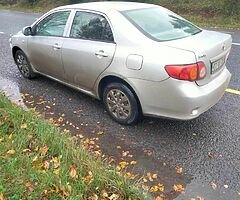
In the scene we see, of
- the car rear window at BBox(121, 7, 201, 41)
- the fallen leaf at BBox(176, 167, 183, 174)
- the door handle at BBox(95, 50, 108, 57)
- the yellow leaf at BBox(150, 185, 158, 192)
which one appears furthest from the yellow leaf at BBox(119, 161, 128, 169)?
the car rear window at BBox(121, 7, 201, 41)

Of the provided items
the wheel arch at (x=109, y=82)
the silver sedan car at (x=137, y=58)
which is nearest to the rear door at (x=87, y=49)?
the silver sedan car at (x=137, y=58)

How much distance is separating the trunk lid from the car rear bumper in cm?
13

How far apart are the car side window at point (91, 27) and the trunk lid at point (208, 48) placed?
0.92 metres

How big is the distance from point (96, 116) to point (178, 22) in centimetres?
185

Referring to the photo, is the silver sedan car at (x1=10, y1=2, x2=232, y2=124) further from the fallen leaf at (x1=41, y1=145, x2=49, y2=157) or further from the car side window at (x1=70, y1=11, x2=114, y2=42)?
the fallen leaf at (x1=41, y1=145, x2=49, y2=157)

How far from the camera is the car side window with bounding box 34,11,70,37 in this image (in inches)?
198

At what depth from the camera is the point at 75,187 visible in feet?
9.57

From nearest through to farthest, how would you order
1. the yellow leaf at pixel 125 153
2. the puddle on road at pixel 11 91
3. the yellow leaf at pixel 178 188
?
the yellow leaf at pixel 178 188, the yellow leaf at pixel 125 153, the puddle on road at pixel 11 91

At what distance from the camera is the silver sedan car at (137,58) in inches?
146

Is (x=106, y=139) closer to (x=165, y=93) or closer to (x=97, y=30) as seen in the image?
(x=165, y=93)

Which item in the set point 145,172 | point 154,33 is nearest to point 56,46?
point 154,33

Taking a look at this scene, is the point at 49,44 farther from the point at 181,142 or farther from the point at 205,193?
the point at 205,193

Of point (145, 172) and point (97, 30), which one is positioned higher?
point (97, 30)

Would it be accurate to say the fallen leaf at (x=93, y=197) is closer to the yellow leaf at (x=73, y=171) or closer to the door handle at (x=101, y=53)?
the yellow leaf at (x=73, y=171)
